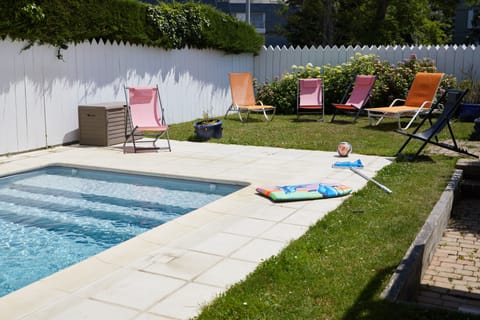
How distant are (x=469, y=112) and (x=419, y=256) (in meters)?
8.56

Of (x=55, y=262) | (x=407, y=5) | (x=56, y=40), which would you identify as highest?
(x=407, y=5)

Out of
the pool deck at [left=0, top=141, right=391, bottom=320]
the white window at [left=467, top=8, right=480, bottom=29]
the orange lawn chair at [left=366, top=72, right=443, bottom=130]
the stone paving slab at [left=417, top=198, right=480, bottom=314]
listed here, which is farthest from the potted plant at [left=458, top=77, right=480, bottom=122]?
the white window at [left=467, top=8, right=480, bottom=29]

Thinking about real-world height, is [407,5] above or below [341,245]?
above

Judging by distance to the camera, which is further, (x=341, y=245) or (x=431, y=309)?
(x=341, y=245)

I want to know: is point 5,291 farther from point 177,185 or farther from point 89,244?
point 177,185

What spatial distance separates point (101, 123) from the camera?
350 inches

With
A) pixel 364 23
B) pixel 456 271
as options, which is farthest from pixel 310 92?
pixel 364 23

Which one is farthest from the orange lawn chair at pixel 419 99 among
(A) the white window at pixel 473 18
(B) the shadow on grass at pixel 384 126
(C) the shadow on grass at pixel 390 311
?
(A) the white window at pixel 473 18

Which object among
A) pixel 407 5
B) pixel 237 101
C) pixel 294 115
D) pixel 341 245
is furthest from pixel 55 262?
pixel 407 5

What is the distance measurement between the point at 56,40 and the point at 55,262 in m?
5.26

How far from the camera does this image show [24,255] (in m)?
4.36

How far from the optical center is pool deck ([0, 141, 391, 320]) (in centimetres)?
305

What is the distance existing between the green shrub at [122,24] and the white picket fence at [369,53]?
1191mm

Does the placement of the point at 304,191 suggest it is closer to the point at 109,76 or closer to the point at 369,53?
the point at 109,76
